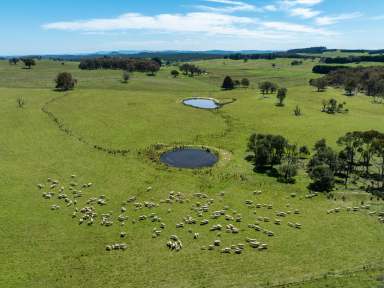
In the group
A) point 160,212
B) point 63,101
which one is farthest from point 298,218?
point 63,101

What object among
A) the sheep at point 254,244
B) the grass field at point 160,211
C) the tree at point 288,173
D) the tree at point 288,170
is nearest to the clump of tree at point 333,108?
the grass field at point 160,211

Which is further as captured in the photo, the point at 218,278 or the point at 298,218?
the point at 298,218

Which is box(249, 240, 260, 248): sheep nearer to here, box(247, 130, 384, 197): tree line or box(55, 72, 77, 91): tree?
box(247, 130, 384, 197): tree line

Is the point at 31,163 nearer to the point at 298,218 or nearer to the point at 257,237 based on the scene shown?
the point at 257,237

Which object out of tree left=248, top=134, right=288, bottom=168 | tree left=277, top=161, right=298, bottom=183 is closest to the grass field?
tree left=277, top=161, right=298, bottom=183

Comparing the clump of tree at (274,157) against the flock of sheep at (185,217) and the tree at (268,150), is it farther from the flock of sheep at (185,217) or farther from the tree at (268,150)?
the flock of sheep at (185,217)

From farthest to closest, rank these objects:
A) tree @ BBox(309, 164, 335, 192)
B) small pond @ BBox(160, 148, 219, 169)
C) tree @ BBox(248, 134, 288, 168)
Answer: small pond @ BBox(160, 148, 219, 169) < tree @ BBox(248, 134, 288, 168) < tree @ BBox(309, 164, 335, 192)

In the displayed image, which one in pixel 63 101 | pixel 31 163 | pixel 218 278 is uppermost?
pixel 63 101
